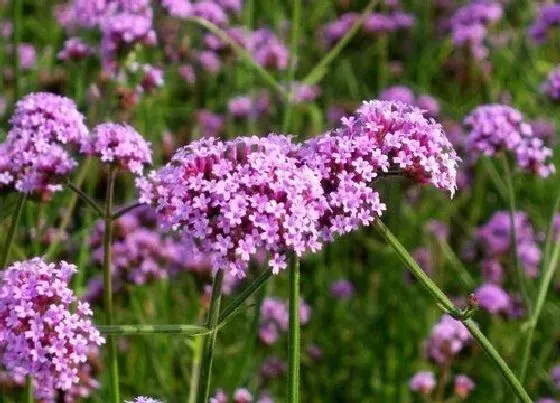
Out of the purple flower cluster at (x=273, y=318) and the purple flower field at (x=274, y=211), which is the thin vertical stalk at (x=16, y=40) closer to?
the purple flower field at (x=274, y=211)

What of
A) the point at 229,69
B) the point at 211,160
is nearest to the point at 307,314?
the point at 229,69

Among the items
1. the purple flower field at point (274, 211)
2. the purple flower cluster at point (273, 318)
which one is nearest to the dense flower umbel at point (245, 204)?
the purple flower field at point (274, 211)

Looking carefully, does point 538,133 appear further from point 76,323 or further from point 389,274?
point 76,323

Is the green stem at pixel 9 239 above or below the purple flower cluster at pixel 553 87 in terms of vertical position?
below

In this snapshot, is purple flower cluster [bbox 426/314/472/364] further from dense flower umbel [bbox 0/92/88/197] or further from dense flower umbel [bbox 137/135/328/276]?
dense flower umbel [bbox 137/135/328/276]

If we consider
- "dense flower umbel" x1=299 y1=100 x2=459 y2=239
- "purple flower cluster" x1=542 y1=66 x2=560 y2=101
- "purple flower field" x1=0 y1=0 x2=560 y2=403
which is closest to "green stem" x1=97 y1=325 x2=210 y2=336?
"purple flower field" x1=0 y1=0 x2=560 y2=403

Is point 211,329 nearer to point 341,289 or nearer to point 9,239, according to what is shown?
point 9,239
